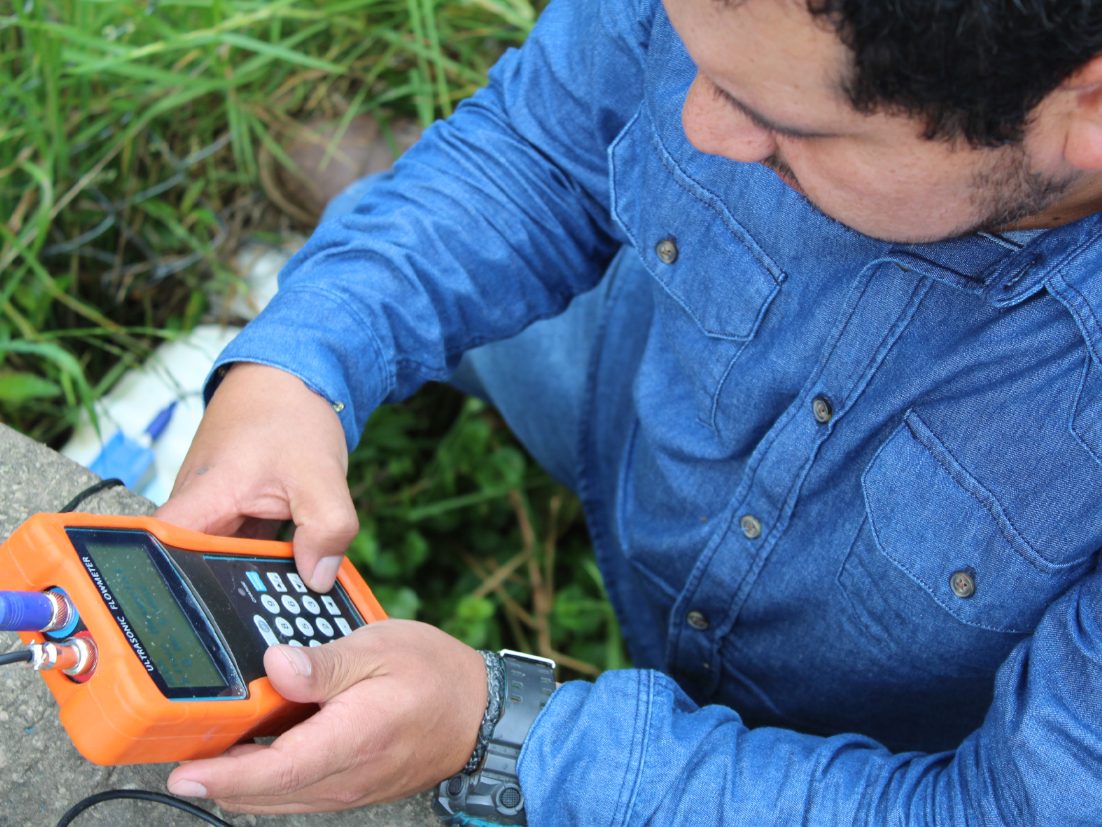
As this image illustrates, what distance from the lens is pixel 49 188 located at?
52.9 inches

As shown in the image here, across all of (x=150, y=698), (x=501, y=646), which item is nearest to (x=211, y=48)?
(x=501, y=646)

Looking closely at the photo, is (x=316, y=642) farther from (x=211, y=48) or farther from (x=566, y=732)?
(x=211, y=48)

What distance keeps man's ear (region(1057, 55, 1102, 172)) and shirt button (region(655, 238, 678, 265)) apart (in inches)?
16.3

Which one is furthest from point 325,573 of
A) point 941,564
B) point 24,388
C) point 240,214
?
point 240,214

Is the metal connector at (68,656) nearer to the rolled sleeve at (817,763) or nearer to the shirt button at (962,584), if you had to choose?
the rolled sleeve at (817,763)

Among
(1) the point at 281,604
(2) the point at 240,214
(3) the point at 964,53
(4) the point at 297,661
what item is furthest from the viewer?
(2) the point at 240,214

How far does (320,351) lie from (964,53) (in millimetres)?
616

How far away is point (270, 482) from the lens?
0.82 m

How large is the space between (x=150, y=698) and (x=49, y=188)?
1.02m

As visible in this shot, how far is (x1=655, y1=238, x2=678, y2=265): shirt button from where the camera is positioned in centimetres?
98

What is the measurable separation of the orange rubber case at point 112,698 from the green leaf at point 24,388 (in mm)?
792

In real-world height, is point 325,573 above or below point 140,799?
above

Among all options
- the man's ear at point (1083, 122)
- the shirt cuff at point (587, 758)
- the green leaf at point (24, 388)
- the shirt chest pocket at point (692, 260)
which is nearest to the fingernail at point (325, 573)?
the shirt cuff at point (587, 758)

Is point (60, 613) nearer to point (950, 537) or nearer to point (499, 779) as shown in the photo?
point (499, 779)
